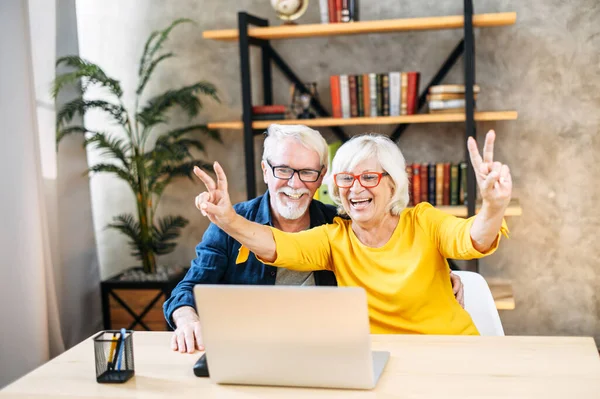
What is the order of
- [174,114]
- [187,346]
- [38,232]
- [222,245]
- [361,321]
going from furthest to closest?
[174,114] → [38,232] → [222,245] → [187,346] → [361,321]

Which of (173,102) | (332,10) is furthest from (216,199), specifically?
(173,102)

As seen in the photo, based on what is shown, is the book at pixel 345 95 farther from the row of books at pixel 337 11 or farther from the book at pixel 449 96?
the book at pixel 449 96

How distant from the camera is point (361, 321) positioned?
141 centimetres

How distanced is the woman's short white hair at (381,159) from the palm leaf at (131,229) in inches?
77.6

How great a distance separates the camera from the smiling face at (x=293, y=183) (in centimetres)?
224

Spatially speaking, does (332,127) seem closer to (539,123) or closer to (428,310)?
(539,123)

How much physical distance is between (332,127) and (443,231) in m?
1.94

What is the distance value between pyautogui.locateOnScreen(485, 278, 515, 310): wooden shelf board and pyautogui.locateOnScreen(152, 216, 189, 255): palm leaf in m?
1.66

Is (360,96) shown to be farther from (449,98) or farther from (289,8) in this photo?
(289,8)

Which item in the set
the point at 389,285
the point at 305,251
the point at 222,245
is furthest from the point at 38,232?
the point at 389,285

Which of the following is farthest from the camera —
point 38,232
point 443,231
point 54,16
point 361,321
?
point 54,16

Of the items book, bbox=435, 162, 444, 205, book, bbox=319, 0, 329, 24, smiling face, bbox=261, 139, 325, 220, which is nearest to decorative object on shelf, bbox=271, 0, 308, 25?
book, bbox=319, 0, 329, 24

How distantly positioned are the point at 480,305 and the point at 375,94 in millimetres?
1560

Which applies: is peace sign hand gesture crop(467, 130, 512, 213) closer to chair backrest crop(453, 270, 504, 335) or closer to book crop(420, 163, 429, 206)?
chair backrest crop(453, 270, 504, 335)
